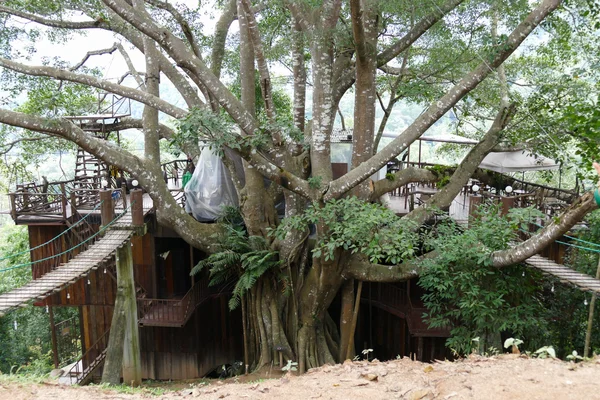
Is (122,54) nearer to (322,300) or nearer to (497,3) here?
(322,300)

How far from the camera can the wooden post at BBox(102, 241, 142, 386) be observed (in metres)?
8.69

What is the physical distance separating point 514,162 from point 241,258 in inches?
246

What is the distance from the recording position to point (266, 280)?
10.0 metres

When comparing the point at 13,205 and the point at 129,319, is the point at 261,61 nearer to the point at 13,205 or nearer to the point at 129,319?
the point at 129,319

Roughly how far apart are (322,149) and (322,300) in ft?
9.00

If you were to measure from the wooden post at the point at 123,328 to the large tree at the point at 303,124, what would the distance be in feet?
4.60

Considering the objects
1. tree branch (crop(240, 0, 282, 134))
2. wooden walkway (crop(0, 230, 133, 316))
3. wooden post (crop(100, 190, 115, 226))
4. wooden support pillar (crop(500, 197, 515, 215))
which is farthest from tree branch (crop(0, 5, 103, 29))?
wooden support pillar (crop(500, 197, 515, 215))

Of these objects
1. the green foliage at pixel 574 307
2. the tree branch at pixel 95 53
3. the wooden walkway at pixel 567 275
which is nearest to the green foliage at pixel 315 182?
the wooden walkway at pixel 567 275

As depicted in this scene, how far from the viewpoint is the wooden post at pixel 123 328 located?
342 inches

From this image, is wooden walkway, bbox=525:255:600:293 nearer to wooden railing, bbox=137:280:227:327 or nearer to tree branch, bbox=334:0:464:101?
tree branch, bbox=334:0:464:101

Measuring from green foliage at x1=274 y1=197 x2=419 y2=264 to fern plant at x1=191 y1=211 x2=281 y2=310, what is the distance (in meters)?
1.56

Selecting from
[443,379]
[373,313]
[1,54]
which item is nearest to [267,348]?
[373,313]

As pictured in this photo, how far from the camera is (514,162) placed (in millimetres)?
11336

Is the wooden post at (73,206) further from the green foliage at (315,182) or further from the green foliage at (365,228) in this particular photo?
the green foliage at (315,182)
